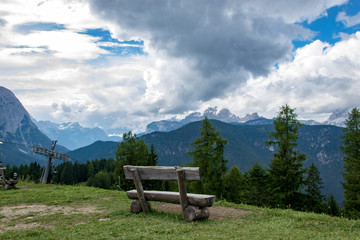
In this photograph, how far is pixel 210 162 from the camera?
117 feet

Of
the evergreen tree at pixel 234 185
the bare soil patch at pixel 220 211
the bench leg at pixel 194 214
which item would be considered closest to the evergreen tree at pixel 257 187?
the evergreen tree at pixel 234 185

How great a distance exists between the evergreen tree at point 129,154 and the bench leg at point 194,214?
38108mm

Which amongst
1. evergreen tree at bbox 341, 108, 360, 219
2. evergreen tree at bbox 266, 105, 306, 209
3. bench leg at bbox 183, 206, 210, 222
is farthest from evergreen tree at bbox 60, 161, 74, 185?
bench leg at bbox 183, 206, 210, 222

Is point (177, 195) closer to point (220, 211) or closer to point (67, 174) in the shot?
point (220, 211)

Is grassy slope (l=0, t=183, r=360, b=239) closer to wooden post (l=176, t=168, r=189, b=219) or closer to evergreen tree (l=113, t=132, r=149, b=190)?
wooden post (l=176, t=168, r=189, b=219)

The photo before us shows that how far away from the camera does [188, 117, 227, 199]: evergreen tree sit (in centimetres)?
3528

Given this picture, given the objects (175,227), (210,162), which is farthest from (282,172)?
(175,227)

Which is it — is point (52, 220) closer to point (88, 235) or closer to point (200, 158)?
point (88, 235)

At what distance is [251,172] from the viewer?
108 feet

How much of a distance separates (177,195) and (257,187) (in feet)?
80.9

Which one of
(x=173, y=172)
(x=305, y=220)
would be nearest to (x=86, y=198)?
(x=173, y=172)

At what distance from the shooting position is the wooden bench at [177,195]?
8.33 metres

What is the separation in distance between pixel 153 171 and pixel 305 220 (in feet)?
17.5

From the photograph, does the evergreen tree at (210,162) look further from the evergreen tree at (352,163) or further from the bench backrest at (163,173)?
the bench backrest at (163,173)
